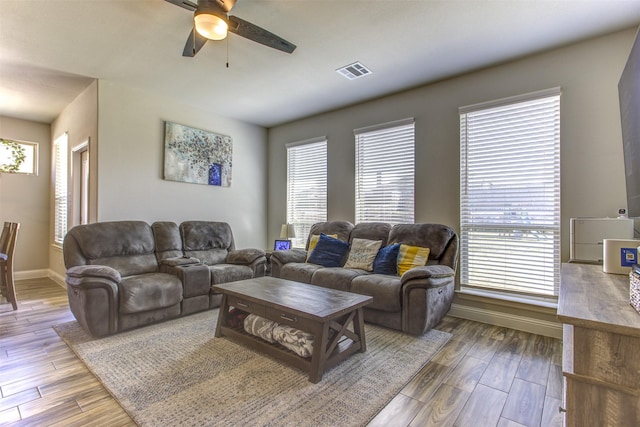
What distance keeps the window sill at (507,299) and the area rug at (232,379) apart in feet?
2.25

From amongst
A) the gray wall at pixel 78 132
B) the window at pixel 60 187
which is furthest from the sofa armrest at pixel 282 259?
the window at pixel 60 187

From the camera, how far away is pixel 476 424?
1.69 metres

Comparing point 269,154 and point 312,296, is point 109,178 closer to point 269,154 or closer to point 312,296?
point 269,154

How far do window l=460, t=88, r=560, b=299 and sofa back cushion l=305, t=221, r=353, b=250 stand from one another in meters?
1.42

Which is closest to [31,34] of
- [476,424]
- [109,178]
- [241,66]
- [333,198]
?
[109,178]

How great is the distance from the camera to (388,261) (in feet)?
11.3

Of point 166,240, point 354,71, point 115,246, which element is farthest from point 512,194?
point 115,246

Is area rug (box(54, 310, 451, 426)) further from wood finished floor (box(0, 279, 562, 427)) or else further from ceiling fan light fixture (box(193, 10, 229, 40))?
ceiling fan light fixture (box(193, 10, 229, 40))

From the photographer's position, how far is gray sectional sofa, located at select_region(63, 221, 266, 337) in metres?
2.77

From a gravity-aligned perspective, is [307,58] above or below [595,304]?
above

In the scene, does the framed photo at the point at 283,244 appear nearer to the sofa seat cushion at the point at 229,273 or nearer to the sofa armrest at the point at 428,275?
the sofa seat cushion at the point at 229,273

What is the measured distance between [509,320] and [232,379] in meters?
2.73

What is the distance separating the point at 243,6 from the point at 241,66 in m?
1.03

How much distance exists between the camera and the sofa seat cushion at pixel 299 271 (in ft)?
11.9
